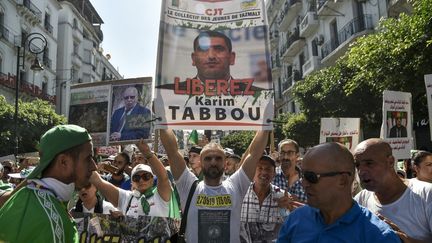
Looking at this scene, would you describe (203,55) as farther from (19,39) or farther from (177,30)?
(19,39)

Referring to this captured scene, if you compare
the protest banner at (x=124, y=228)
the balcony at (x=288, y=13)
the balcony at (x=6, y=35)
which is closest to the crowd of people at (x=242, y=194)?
the protest banner at (x=124, y=228)

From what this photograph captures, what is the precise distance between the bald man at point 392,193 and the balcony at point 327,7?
2583 cm

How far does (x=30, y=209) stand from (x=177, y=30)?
2703 millimetres

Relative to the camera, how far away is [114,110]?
5.39m

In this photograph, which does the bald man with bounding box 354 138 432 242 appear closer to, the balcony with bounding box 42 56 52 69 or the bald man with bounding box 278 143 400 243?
the bald man with bounding box 278 143 400 243

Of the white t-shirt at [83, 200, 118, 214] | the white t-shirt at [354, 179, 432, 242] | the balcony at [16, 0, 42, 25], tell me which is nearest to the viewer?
the white t-shirt at [354, 179, 432, 242]

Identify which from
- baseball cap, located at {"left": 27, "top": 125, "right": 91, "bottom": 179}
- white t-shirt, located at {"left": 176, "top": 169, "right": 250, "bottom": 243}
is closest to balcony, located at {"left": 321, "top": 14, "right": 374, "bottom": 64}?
white t-shirt, located at {"left": 176, "top": 169, "right": 250, "bottom": 243}

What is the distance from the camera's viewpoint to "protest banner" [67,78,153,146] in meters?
5.07

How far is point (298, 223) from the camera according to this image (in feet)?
7.76

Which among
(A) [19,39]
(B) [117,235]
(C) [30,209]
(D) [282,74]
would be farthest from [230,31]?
(D) [282,74]

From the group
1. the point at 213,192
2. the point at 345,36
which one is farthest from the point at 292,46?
the point at 213,192

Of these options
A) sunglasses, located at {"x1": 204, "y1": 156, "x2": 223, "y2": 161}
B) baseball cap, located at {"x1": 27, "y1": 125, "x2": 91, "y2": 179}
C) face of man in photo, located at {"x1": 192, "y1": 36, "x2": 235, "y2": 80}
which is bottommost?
sunglasses, located at {"x1": 204, "y1": 156, "x2": 223, "y2": 161}

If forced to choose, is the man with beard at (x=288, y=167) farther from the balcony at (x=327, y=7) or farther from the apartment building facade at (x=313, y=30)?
the balcony at (x=327, y=7)

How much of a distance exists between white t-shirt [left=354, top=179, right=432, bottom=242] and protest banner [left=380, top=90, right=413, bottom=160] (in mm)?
3238
